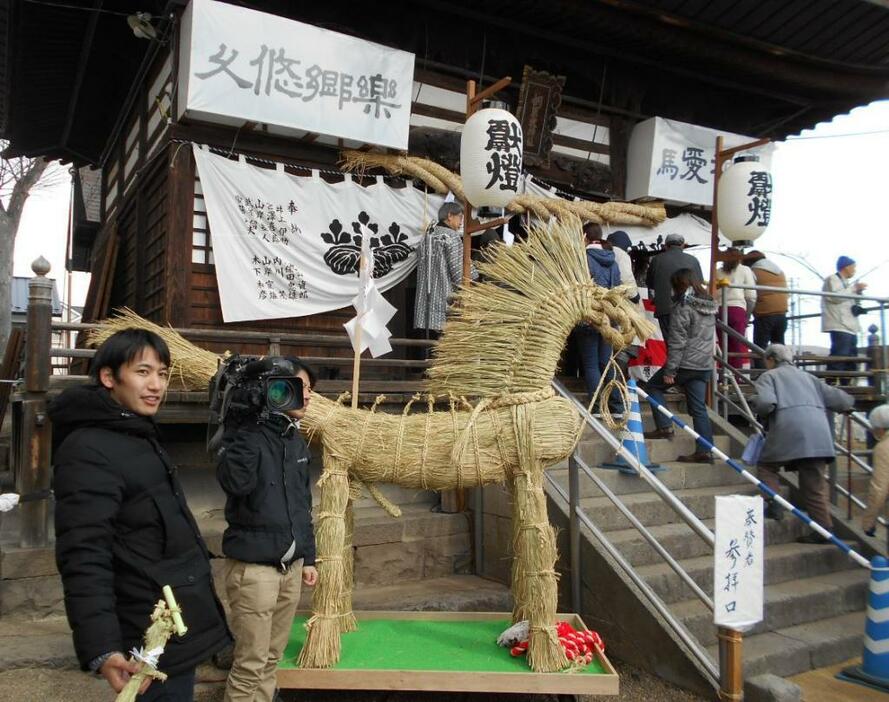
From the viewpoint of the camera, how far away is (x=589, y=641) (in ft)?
13.1

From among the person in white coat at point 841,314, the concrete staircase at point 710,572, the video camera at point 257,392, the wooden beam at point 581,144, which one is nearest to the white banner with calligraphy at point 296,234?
the wooden beam at point 581,144

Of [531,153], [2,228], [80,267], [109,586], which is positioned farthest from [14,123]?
[109,586]

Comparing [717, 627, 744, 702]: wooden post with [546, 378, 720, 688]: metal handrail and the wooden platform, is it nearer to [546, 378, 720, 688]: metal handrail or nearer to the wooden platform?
[546, 378, 720, 688]: metal handrail

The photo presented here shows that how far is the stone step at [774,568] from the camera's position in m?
4.67

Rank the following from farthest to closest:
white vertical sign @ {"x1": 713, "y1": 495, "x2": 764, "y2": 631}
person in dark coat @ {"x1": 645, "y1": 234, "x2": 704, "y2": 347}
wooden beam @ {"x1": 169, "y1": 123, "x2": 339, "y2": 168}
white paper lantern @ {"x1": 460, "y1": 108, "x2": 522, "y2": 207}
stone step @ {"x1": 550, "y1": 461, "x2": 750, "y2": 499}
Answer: person in dark coat @ {"x1": 645, "y1": 234, "x2": 704, "y2": 347} → wooden beam @ {"x1": 169, "y1": 123, "x2": 339, "y2": 168} → white paper lantern @ {"x1": 460, "y1": 108, "x2": 522, "y2": 207} → stone step @ {"x1": 550, "y1": 461, "x2": 750, "y2": 499} → white vertical sign @ {"x1": 713, "y1": 495, "x2": 764, "y2": 631}

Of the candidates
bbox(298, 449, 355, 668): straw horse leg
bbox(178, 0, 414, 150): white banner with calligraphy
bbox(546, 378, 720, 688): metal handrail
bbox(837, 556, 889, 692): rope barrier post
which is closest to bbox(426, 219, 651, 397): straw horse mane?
bbox(546, 378, 720, 688): metal handrail

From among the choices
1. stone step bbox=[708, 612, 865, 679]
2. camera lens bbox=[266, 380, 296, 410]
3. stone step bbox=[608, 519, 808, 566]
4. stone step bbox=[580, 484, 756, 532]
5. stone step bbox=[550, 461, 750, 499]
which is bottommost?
stone step bbox=[708, 612, 865, 679]

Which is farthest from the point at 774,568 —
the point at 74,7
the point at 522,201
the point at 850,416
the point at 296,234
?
the point at 74,7

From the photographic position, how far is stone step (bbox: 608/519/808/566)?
4898 millimetres

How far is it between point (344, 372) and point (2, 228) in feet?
45.8

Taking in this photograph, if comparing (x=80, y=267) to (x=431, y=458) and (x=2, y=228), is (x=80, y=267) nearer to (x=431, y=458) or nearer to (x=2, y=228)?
(x=2, y=228)

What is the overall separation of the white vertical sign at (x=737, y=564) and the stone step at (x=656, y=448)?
7.13 ft

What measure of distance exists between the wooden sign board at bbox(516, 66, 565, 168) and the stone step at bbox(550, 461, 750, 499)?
172 inches

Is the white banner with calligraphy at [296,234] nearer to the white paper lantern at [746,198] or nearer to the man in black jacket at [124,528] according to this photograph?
the white paper lantern at [746,198]
